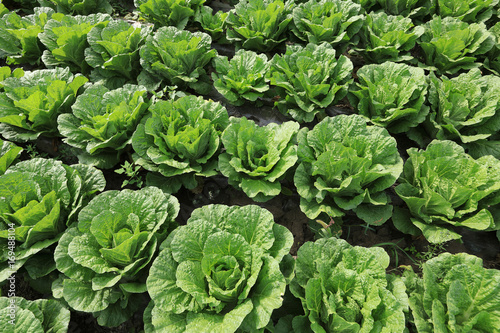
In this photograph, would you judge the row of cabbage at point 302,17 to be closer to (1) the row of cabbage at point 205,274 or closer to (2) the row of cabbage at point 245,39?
(2) the row of cabbage at point 245,39

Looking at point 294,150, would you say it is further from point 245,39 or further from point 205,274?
point 245,39

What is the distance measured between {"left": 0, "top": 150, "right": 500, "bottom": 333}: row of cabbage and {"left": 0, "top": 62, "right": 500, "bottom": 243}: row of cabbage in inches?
23.0

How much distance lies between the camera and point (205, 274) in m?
2.37

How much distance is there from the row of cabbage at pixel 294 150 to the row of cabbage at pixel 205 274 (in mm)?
583

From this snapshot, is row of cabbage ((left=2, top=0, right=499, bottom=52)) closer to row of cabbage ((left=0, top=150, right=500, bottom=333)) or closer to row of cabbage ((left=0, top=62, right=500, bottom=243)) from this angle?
row of cabbage ((left=0, top=62, right=500, bottom=243))

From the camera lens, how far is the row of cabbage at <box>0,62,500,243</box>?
3020 millimetres

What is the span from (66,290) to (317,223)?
2310 mm

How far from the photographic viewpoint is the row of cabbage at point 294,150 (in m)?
3.02

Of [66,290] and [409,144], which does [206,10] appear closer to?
[409,144]

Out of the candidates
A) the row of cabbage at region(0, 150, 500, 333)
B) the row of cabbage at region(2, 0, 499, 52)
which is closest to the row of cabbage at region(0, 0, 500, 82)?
the row of cabbage at region(2, 0, 499, 52)

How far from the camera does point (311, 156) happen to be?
3.27 meters

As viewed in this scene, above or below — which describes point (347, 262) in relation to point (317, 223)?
above

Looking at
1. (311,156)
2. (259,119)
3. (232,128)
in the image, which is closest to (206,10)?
(259,119)

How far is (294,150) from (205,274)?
1.47m
